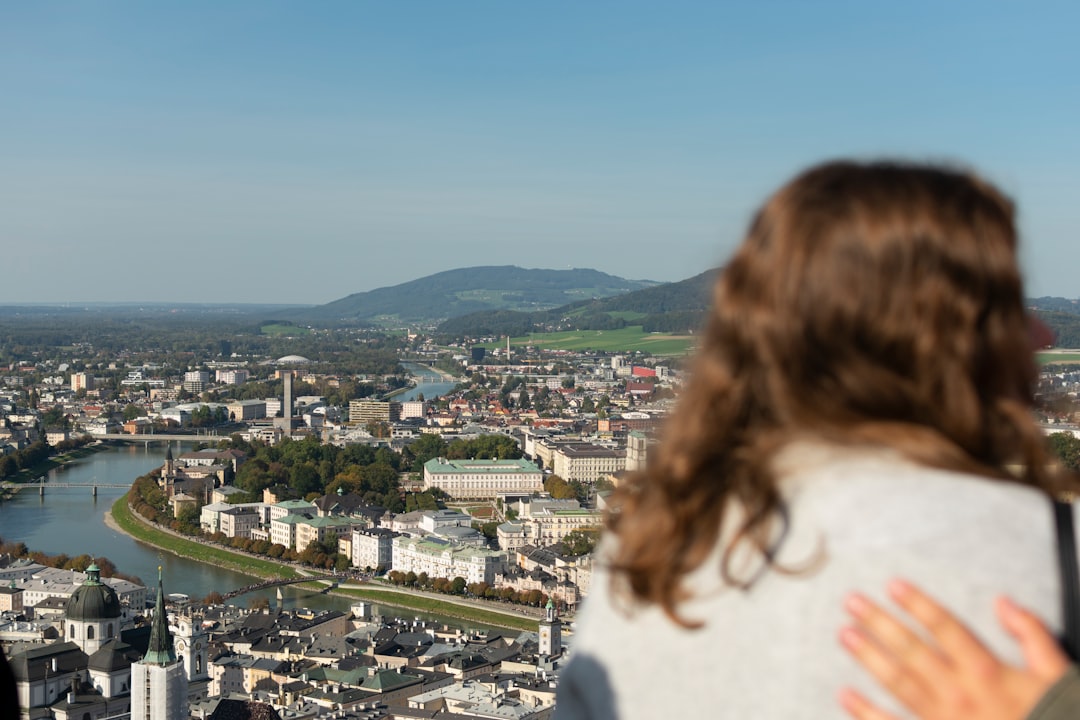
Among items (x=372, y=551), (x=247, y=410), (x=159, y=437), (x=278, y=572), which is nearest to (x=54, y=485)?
(x=372, y=551)

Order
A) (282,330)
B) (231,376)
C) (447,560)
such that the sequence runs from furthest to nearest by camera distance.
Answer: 1. (282,330)
2. (231,376)
3. (447,560)

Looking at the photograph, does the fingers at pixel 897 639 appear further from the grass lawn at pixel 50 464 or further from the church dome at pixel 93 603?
the grass lawn at pixel 50 464

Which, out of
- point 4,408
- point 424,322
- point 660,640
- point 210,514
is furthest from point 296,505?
point 424,322

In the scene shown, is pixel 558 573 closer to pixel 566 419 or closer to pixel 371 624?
pixel 371 624

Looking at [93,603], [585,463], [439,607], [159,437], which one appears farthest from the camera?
[159,437]

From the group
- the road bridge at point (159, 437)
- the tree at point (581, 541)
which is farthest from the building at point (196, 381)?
the tree at point (581, 541)

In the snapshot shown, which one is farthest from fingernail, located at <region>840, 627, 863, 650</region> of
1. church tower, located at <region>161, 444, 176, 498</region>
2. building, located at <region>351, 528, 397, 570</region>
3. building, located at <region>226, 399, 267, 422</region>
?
building, located at <region>226, 399, 267, 422</region>

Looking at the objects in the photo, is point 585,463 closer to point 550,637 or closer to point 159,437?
point 159,437
